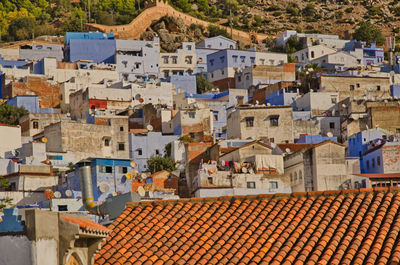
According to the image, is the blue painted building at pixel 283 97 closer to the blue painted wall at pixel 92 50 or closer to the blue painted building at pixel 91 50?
the blue painted building at pixel 91 50

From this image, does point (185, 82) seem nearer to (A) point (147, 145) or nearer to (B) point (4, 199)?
(A) point (147, 145)

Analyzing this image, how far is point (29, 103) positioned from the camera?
7481cm

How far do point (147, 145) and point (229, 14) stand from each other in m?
70.1

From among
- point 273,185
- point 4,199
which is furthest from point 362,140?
point 4,199

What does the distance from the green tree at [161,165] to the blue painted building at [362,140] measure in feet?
38.9

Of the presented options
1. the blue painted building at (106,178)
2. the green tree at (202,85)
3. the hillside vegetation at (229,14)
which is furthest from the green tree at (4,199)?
the hillside vegetation at (229,14)

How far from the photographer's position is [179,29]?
108500 mm

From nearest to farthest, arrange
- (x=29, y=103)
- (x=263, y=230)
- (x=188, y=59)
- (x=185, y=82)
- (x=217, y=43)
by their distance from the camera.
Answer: (x=263, y=230) → (x=29, y=103) → (x=185, y=82) → (x=188, y=59) → (x=217, y=43)

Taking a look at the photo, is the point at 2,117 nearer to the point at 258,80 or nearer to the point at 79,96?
the point at 79,96

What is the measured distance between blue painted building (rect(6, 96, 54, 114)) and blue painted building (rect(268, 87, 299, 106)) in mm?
18015

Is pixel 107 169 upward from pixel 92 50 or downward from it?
downward

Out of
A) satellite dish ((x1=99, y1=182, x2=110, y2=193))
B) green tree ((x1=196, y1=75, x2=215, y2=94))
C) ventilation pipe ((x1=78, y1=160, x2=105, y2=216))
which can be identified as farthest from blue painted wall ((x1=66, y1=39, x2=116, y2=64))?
ventilation pipe ((x1=78, y1=160, x2=105, y2=216))

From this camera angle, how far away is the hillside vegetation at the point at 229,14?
113 meters

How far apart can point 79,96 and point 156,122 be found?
7.80 meters
